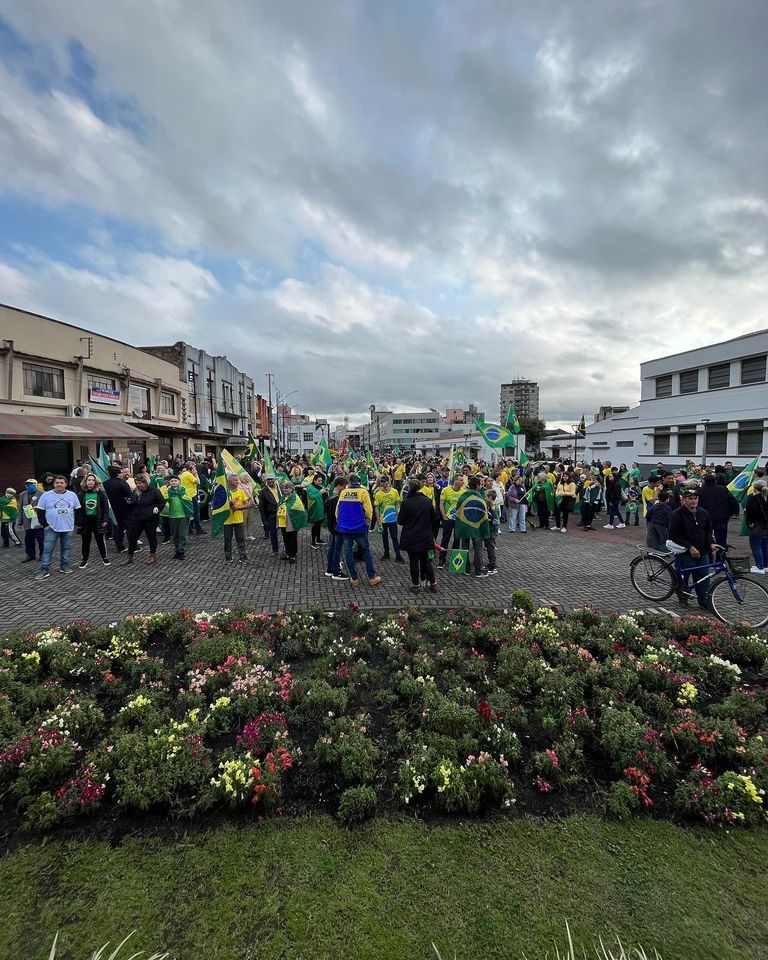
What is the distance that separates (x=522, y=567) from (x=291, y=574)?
16.3 ft

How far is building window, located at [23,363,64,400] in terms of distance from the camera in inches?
890

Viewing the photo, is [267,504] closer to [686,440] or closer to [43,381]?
[43,381]

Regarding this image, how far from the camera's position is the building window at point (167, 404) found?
1423 inches

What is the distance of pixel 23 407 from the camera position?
2203 cm

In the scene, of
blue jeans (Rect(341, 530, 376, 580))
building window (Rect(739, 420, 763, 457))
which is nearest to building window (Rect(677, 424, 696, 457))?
building window (Rect(739, 420, 763, 457))

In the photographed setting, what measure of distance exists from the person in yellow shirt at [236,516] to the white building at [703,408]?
29391mm

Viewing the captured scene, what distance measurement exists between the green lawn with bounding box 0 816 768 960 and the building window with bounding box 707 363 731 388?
33.9 m

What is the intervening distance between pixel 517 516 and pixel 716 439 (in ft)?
73.6

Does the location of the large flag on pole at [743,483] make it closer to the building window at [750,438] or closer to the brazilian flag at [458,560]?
the brazilian flag at [458,560]

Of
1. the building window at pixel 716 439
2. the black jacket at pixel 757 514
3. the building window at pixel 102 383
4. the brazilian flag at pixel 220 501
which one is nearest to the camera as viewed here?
the black jacket at pixel 757 514

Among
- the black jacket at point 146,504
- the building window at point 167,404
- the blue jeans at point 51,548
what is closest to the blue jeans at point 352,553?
the black jacket at point 146,504

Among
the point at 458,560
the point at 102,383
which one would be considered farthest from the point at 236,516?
the point at 102,383

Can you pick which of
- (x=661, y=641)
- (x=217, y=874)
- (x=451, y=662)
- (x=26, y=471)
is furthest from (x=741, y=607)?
(x=26, y=471)

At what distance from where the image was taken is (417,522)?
8023 millimetres
